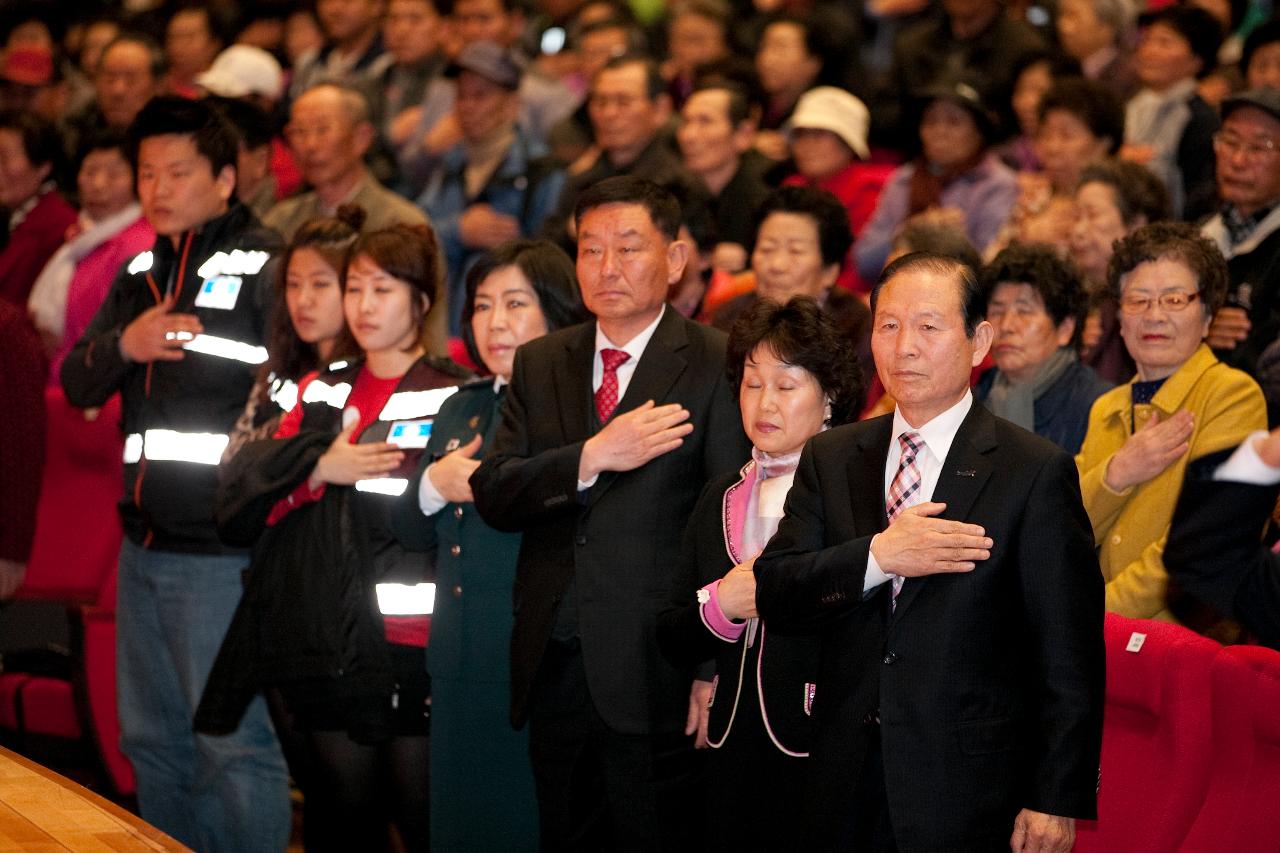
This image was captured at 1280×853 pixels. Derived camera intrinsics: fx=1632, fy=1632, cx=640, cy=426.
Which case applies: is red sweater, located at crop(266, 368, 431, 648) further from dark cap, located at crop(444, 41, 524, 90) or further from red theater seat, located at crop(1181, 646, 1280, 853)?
dark cap, located at crop(444, 41, 524, 90)

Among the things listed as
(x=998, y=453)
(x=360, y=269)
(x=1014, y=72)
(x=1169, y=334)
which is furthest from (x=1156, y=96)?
(x=998, y=453)

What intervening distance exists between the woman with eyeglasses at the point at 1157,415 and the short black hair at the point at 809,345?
69 cm

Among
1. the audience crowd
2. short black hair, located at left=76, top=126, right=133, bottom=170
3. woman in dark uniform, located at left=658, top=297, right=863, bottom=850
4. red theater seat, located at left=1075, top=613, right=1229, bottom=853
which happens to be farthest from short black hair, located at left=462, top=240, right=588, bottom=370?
short black hair, located at left=76, top=126, right=133, bottom=170

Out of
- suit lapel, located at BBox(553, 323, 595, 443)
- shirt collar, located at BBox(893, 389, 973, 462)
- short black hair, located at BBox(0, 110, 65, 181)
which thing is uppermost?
short black hair, located at BBox(0, 110, 65, 181)

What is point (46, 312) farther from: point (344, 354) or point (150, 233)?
point (344, 354)

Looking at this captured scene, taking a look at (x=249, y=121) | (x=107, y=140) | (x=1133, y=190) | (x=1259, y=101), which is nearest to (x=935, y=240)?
(x=1133, y=190)

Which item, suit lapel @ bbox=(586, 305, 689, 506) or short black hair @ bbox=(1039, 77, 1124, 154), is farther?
short black hair @ bbox=(1039, 77, 1124, 154)

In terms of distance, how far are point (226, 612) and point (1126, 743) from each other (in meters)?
2.64

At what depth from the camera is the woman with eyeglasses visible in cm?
383

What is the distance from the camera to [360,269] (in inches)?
177

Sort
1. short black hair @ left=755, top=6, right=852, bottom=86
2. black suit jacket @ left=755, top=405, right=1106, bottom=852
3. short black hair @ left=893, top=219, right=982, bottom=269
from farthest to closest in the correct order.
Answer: short black hair @ left=755, top=6, right=852, bottom=86 < short black hair @ left=893, top=219, right=982, bottom=269 < black suit jacket @ left=755, top=405, right=1106, bottom=852

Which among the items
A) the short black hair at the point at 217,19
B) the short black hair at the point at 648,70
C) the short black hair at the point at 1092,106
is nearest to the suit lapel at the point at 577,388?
the short black hair at the point at 1092,106

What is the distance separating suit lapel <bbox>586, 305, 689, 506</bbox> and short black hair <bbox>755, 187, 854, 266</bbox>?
1.40m

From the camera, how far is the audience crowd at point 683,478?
9.87 ft
